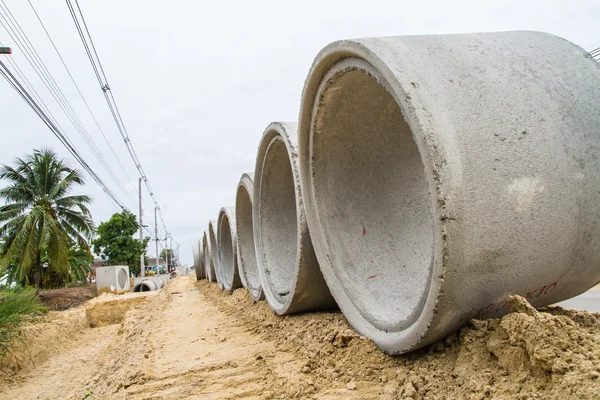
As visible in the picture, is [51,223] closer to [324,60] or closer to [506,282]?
[324,60]

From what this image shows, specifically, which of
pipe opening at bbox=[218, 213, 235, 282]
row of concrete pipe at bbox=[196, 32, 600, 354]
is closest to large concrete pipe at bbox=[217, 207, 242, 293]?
pipe opening at bbox=[218, 213, 235, 282]

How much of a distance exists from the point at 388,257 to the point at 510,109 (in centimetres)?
167

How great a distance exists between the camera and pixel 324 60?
10.5 ft

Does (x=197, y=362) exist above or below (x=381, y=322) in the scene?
below

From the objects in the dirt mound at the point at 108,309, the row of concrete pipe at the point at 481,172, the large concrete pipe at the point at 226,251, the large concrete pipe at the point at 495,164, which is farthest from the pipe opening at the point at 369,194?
the dirt mound at the point at 108,309

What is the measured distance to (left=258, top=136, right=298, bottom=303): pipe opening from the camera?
5766 millimetres

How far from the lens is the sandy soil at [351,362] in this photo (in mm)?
1877

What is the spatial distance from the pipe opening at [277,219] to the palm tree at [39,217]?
1562 centimetres

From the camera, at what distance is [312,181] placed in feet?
12.8

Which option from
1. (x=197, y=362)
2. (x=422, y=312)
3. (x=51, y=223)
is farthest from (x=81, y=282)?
(x=422, y=312)

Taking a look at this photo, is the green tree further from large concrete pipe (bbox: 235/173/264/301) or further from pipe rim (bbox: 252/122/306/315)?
pipe rim (bbox: 252/122/306/315)

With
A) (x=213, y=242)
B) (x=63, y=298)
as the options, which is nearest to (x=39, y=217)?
(x=63, y=298)

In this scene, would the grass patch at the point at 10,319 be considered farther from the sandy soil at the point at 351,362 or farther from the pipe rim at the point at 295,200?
the pipe rim at the point at 295,200

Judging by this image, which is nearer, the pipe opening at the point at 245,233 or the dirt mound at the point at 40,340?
the pipe opening at the point at 245,233
